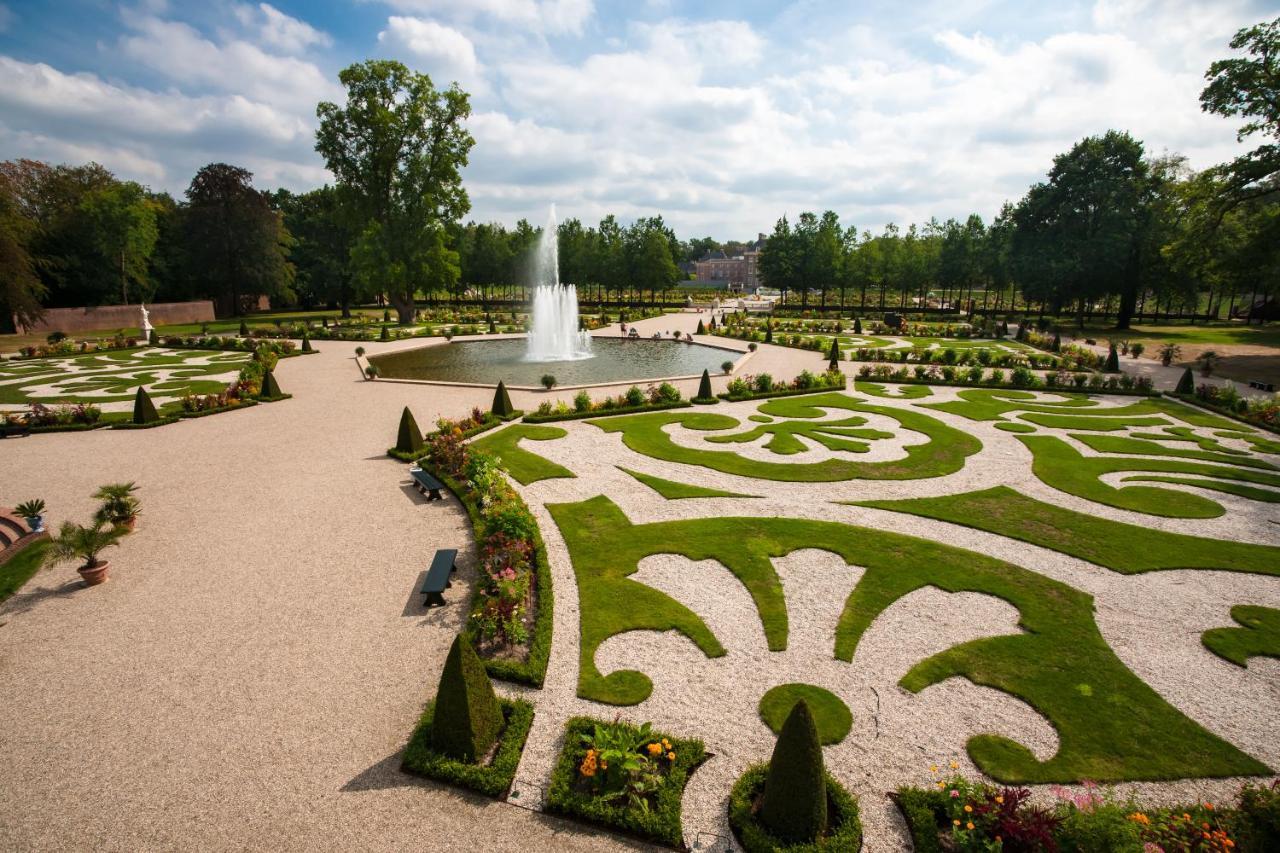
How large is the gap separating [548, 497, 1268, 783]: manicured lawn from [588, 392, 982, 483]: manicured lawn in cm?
390

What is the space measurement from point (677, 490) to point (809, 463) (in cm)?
518

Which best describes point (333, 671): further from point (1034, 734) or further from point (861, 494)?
point (861, 494)

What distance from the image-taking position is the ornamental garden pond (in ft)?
22.9

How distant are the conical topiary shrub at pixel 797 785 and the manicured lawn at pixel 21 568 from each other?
14.8 m

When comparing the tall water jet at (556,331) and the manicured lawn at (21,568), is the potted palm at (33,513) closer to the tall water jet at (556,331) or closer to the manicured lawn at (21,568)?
the manicured lawn at (21,568)

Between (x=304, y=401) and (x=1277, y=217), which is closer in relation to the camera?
(x=304, y=401)

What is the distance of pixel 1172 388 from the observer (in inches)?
1229

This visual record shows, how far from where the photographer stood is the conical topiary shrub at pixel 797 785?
20.6ft

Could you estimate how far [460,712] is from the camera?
7559mm

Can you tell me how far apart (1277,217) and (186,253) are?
101 meters

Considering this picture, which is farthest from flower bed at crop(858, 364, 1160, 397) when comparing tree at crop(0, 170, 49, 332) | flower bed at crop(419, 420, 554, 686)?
tree at crop(0, 170, 49, 332)

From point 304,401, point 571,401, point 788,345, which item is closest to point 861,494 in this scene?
point 571,401

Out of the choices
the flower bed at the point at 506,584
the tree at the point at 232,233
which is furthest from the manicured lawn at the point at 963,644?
the tree at the point at 232,233

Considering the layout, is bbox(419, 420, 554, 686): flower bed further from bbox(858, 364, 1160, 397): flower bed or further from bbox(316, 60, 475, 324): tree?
bbox(316, 60, 475, 324): tree
